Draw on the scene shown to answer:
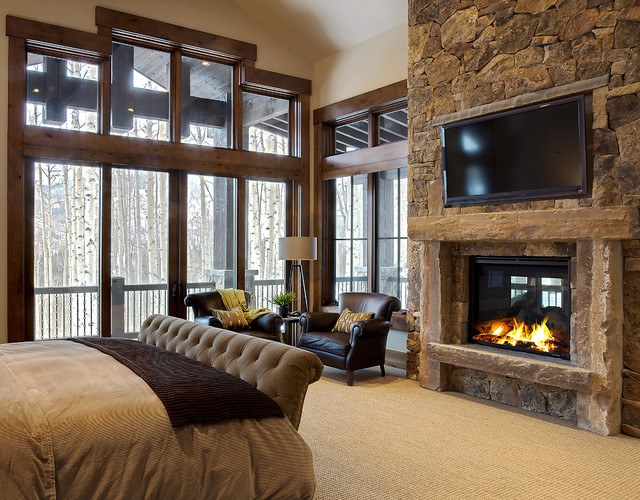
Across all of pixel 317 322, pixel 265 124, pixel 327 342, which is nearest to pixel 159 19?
pixel 265 124

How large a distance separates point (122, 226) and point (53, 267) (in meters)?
0.89

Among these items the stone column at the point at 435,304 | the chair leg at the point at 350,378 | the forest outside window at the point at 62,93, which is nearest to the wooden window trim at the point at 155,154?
the forest outside window at the point at 62,93

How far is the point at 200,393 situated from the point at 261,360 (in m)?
0.46

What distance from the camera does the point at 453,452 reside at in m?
3.81

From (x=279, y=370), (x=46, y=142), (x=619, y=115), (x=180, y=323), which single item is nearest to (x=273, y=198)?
(x=46, y=142)

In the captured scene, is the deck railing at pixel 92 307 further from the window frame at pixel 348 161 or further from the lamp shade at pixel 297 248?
the lamp shade at pixel 297 248

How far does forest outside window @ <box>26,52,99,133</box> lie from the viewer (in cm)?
632

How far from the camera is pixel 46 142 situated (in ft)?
20.6

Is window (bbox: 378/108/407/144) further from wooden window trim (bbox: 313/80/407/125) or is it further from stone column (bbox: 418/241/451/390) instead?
stone column (bbox: 418/241/451/390)

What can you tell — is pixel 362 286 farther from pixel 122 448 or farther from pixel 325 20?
pixel 122 448

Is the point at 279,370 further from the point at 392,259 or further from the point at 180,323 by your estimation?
the point at 392,259

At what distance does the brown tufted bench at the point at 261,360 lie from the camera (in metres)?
2.88

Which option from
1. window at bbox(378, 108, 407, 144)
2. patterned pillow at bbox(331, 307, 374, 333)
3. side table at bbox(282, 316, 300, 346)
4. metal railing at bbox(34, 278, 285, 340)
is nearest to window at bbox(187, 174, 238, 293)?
metal railing at bbox(34, 278, 285, 340)

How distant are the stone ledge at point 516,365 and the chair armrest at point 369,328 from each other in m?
0.53
